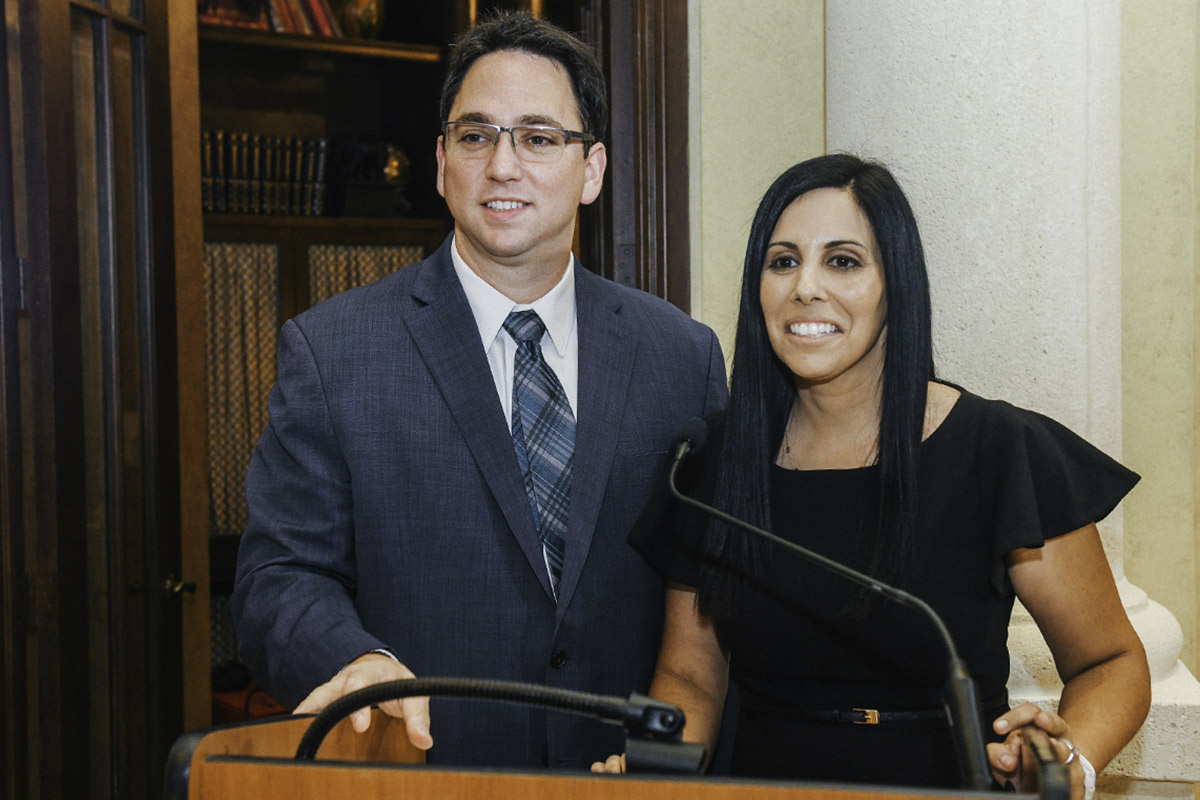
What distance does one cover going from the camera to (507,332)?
1.61 m

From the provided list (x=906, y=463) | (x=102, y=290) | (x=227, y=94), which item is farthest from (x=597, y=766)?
(x=227, y=94)

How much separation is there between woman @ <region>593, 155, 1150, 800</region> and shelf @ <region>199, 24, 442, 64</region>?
10.4 feet

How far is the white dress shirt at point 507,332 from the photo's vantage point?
5.24ft

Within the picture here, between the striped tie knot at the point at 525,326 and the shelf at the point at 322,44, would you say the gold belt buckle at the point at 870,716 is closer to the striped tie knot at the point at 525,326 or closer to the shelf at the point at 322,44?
the striped tie knot at the point at 525,326

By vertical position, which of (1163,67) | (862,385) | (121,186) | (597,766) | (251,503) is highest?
(1163,67)

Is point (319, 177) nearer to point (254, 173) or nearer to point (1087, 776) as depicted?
point (254, 173)

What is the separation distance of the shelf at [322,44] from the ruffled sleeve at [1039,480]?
3418mm

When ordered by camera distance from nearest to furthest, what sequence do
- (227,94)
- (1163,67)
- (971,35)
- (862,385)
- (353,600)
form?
(862,385)
(353,600)
(971,35)
(1163,67)
(227,94)

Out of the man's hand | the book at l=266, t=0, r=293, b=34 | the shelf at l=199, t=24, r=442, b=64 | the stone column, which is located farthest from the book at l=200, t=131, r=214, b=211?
the man's hand

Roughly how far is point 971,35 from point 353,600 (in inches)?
51.5

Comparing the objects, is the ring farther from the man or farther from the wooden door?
the wooden door

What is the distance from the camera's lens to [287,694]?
128 cm

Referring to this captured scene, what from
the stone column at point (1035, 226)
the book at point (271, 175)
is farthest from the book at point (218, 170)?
the stone column at point (1035, 226)

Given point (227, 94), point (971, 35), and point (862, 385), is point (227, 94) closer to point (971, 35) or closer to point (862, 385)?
point (971, 35)
